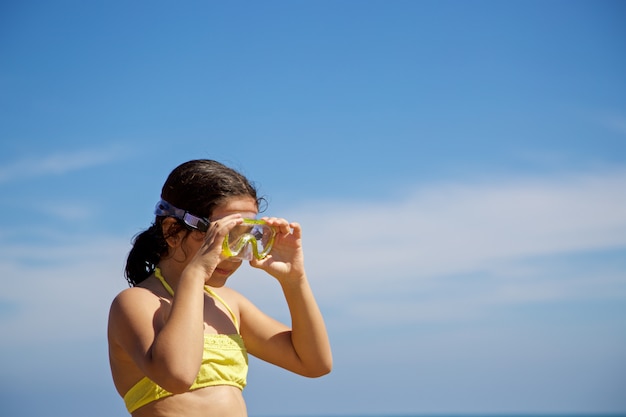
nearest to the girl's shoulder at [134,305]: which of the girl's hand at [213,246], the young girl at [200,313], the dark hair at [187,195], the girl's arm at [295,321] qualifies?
the young girl at [200,313]

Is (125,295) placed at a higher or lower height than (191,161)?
lower

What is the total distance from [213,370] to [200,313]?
1.31 ft

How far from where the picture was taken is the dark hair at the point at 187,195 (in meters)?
4.36

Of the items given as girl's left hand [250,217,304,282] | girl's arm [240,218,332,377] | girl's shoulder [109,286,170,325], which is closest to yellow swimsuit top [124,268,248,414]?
girl's shoulder [109,286,170,325]

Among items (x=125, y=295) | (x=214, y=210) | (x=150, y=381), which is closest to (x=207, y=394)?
(x=150, y=381)

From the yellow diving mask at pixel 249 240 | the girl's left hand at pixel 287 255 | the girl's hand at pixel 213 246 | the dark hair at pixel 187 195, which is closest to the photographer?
the girl's hand at pixel 213 246

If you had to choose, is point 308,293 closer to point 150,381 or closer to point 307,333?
point 307,333

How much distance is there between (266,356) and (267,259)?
1.89 feet

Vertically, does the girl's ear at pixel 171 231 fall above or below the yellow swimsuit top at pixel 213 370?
above

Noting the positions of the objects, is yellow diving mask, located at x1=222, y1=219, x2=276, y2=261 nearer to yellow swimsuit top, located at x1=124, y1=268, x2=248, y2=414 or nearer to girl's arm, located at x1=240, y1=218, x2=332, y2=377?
girl's arm, located at x1=240, y1=218, x2=332, y2=377

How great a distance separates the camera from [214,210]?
436cm

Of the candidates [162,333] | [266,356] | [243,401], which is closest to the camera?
[162,333]

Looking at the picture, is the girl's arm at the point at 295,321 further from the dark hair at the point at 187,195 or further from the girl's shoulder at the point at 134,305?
the girl's shoulder at the point at 134,305

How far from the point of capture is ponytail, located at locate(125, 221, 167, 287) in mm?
4496
